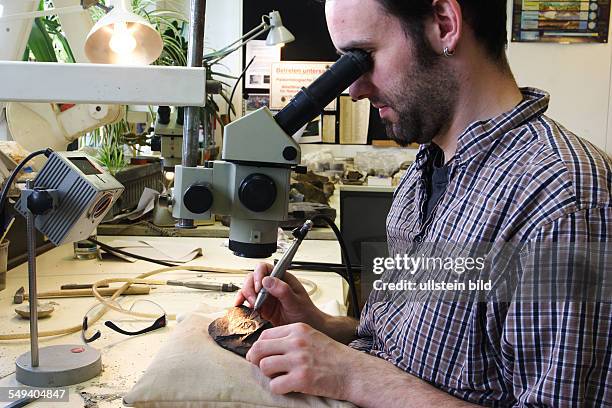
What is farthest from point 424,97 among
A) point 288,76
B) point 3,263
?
point 288,76

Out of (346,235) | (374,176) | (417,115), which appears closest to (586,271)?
(417,115)

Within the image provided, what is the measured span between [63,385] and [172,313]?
1.33 feet

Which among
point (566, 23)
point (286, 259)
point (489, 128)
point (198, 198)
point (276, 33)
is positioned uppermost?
point (566, 23)

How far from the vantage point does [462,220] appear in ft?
2.99

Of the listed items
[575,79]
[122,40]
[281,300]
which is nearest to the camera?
[281,300]

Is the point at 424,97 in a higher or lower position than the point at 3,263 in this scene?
higher

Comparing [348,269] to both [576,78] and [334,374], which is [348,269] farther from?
[576,78]

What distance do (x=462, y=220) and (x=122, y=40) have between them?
2.87 feet

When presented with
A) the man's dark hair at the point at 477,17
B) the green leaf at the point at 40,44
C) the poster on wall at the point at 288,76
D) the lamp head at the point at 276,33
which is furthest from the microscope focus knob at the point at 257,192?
the poster on wall at the point at 288,76

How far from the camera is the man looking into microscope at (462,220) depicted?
30.3 inches

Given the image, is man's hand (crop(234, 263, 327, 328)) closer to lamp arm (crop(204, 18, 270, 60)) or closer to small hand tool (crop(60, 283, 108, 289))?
small hand tool (crop(60, 283, 108, 289))

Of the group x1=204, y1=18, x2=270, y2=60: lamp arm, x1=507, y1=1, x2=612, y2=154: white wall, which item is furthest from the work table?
x1=507, y1=1, x2=612, y2=154: white wall

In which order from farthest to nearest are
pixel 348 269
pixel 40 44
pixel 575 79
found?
1. pixel 575 79
2. pixel 40 44
3. pixel 348 269

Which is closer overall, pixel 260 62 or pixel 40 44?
pixel 40 44
